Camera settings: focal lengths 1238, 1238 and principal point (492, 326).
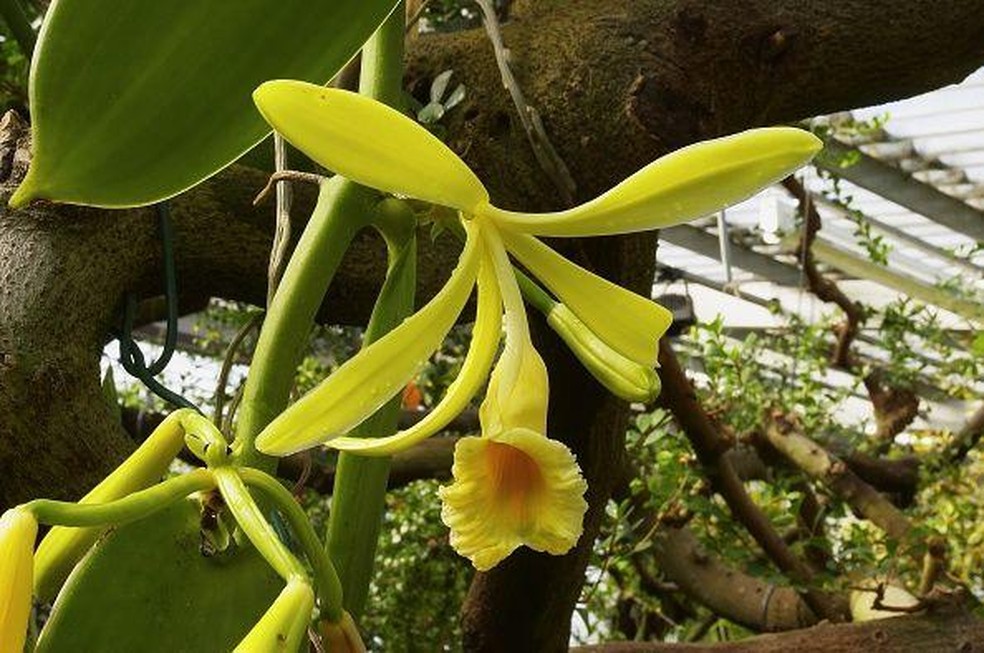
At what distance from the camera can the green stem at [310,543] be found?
1.09ft

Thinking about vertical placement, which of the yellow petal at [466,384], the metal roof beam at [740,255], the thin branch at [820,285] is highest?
the metal roof beam at [740,255]

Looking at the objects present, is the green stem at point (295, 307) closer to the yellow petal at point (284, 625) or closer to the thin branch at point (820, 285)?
the yellow petal at point (284, 625)

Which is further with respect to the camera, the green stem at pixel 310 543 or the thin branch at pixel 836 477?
the thin branch at pixel 836 477

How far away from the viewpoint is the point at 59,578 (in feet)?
1.19

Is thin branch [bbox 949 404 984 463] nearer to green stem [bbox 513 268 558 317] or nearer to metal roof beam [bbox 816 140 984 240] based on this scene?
green stem [bbox 513 268 558 317]

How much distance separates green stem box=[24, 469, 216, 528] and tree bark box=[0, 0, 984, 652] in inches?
10.2

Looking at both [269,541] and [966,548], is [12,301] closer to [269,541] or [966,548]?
[269,541]

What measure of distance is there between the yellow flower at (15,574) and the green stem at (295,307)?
10 cm

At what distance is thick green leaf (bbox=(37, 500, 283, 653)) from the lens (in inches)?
13.9

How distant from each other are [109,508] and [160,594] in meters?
0.07

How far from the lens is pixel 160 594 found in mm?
367

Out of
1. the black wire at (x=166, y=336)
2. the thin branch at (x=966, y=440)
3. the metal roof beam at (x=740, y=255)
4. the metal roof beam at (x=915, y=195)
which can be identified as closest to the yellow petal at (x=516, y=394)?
the black wire at (x=166, y=336)

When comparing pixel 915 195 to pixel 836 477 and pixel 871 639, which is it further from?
pixel 871 639

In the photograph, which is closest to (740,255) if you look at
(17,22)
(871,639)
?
(871,639)
